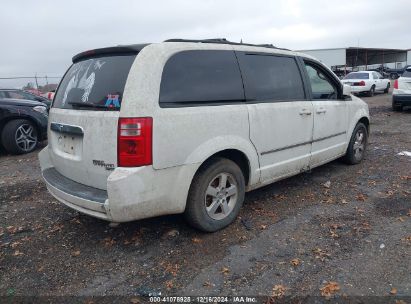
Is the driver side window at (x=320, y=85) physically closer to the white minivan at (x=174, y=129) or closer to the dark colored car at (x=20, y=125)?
the white minivan at (x=174, y=129)

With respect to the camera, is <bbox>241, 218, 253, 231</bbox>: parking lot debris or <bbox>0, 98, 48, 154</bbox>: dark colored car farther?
<bbox>0, 98, 48, 154</bbox>: dark colored car

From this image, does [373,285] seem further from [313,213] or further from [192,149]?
[192,149]

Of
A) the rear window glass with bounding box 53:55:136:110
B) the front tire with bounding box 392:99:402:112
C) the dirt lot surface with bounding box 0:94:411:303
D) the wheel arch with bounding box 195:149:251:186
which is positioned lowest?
the dirt lot surface with bounding box 0:94:411:303

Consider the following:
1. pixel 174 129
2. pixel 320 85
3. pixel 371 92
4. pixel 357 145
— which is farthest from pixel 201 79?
pixel 371 92

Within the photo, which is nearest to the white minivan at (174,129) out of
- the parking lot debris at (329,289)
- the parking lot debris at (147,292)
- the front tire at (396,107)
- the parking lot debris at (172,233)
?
the parking lot debris at (172,233)

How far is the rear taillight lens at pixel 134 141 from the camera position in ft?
9.63

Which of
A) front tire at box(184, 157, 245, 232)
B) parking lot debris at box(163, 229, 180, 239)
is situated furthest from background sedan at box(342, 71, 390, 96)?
parking lot debris at box(163, 229, 180, 239)

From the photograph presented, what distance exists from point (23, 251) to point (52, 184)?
69 cm

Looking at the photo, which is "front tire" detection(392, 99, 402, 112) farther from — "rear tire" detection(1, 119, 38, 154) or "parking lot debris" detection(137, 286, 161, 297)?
"parking lot debris" detection(137, 286, 161, 297)

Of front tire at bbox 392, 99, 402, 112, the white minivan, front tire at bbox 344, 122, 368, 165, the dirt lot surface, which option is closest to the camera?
the dirt lot surface

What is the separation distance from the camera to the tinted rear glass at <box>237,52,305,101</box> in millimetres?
3889

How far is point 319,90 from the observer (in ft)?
16.2

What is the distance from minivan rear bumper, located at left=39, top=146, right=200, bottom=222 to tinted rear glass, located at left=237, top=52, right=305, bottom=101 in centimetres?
120

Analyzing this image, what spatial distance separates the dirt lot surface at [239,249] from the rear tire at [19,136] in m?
2.92
